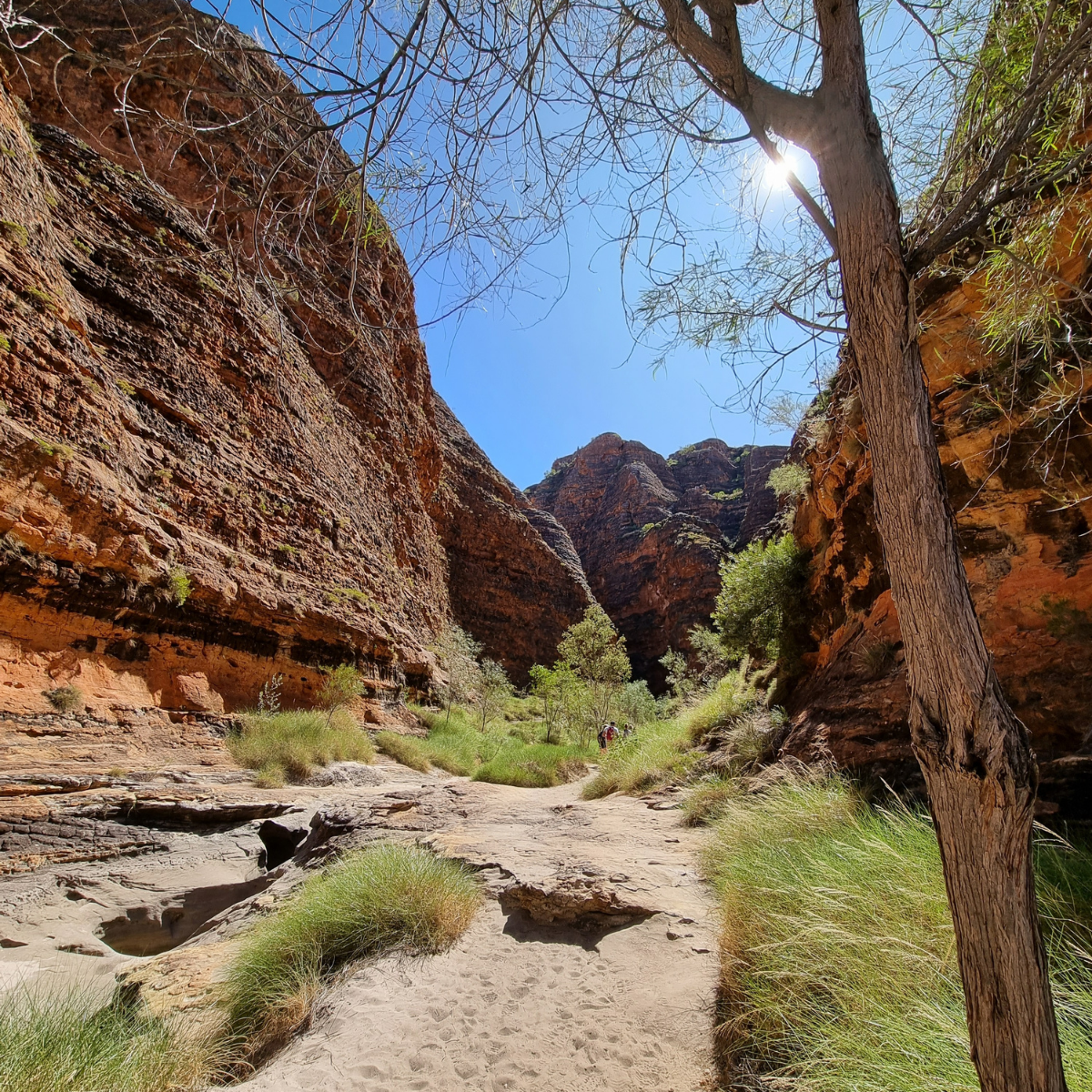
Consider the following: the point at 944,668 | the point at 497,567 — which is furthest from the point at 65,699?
the point at 497,567

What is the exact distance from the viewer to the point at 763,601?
10.2 metres

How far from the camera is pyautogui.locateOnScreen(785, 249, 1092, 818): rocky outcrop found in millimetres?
3988

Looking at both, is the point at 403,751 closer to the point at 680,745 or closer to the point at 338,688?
the point at 338,688

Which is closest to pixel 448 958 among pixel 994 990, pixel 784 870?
pixel 784 870

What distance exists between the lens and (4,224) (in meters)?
8.88

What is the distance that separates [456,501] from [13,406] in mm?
27822

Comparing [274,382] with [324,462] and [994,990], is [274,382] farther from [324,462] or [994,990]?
[994,990]

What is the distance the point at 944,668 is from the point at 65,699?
1005 cm

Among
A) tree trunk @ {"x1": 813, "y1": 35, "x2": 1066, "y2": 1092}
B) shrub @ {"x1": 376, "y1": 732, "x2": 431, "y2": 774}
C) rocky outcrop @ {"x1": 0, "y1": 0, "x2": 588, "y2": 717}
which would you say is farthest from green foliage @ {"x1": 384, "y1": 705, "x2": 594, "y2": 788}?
tree trunk @ {"x1": 813, "y1": 35, "x2": 1066, "y2": 1092}

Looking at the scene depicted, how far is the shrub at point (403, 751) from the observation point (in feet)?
40.1

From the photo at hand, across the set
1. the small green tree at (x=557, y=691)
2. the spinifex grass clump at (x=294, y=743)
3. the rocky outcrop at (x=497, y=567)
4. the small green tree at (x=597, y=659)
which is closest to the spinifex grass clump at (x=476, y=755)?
the spinifex grass clump at (x=294, y=743)

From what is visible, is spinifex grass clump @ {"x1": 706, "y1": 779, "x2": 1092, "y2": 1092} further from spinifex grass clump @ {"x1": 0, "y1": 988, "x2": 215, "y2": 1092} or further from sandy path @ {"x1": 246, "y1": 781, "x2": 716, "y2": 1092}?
spinifex grass clump @ {"x1": 0, "y1": 988, "x2": 215, "y2": 1092}

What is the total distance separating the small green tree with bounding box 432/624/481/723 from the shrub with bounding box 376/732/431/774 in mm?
6826

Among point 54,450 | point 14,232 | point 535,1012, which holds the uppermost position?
point 14,232
